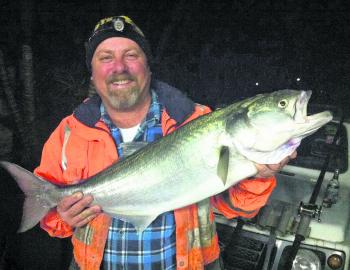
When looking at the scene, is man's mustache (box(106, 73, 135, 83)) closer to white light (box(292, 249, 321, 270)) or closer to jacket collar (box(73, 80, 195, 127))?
jacket collar (box(73, 80, 195, 127))

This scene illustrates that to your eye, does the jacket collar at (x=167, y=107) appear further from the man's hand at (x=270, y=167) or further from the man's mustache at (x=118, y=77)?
the man's hand at (x=270, y=167)

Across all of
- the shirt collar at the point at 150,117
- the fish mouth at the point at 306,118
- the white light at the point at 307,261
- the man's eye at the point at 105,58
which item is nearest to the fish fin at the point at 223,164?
the fish mouth at the point at 306,118

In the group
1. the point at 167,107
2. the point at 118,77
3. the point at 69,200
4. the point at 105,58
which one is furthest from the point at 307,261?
the point at 105,58

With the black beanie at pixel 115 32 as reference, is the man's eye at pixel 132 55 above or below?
below

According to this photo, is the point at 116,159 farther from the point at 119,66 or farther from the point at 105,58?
the point at 105,58

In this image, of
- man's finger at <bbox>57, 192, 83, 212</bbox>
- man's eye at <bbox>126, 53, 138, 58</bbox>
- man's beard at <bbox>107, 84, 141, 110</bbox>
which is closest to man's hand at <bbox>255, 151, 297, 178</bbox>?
man's beard at <bbox>107, 84, 141, 110</bbox>

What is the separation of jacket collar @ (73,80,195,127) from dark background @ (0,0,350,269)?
2151mm

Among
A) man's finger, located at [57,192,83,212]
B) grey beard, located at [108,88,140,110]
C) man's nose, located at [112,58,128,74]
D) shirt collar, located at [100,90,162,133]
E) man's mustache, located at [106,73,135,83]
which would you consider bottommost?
man's finger, located at [57,192,83,212]

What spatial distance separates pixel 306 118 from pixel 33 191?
6.41 ft

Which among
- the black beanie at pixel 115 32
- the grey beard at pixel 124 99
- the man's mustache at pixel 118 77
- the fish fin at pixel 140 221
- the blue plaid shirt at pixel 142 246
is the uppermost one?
the black beanie at pixel 115 32

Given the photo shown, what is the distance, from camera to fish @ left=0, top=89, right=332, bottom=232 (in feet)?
7.03

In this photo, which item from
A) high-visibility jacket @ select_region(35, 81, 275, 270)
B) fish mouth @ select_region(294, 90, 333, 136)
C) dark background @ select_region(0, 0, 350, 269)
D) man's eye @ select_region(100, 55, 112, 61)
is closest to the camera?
fish mouth @ select_region(294, 90, 333, 136)

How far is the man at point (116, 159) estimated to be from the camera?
2.60 meters

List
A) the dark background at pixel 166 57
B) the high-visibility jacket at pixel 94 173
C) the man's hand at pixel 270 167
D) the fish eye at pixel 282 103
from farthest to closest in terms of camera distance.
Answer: the dark background at pixel 166 57, the high-visibility jacket at pixel 94 173, the man's hand at pixel 270 167, the fish eye at pixel 282 103
